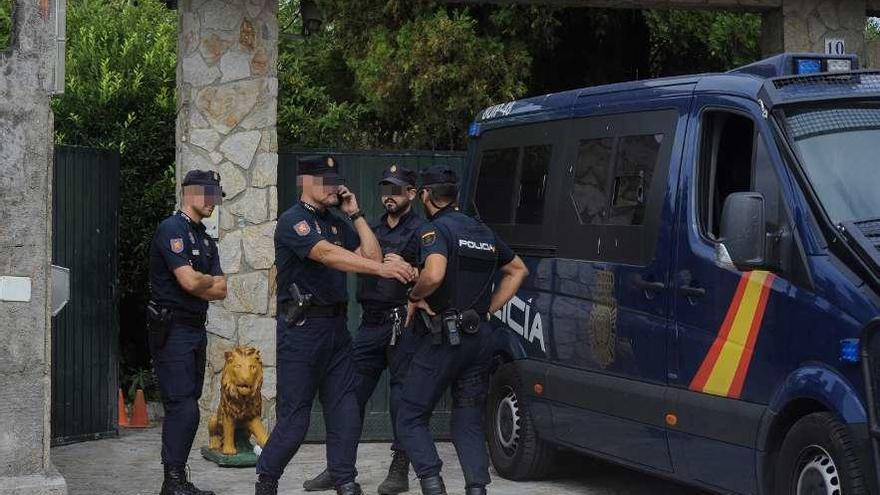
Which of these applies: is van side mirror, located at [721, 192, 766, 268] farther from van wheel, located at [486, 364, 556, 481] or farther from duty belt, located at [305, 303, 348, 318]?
van wheel, located at [486, 364, 556, 481]

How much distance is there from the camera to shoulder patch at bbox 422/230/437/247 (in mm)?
7934

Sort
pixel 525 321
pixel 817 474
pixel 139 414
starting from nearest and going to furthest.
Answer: pixel 817 474, pixel 525 321, pixel 139 414

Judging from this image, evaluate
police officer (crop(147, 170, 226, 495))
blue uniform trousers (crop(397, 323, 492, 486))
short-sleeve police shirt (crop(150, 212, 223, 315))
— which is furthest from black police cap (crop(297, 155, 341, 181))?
blue uniform trousers (crop(397, 323, 492, 486))

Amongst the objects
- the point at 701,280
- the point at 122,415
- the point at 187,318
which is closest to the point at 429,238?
the point at 701,280

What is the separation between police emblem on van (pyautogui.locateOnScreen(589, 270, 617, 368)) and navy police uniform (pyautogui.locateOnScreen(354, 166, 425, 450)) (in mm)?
1078

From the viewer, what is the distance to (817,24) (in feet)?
39.5

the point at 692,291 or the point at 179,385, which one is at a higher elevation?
the point at 692,291

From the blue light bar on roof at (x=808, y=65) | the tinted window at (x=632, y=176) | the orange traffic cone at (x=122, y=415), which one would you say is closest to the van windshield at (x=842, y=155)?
the blue light bar on roof at (x=808, y=65)

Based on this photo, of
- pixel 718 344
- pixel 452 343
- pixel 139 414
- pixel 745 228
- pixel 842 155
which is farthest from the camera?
pixel 139 414

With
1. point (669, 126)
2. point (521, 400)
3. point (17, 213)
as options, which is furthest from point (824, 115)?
point (17, 213)

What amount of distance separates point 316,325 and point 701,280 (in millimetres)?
2008

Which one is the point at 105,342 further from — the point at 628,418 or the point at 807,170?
the point at 807,170

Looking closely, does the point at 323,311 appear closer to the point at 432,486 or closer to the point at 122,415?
the point at 432,486

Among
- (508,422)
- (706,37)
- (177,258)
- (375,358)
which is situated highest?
(706,37)
